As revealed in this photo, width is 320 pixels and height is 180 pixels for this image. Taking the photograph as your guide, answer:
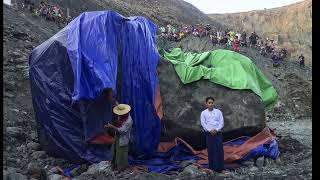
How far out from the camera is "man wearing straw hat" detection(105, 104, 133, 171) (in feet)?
19.8

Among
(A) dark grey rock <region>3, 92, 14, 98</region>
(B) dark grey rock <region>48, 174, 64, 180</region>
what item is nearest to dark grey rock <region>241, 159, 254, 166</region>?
(B) dark grey rock <region>48, 174, 64, 180</region>

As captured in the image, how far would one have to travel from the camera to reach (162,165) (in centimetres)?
648

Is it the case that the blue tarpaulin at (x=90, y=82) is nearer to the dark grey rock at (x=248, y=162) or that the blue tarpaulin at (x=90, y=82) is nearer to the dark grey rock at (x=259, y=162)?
the dark grey rock at (x=248, y=162)

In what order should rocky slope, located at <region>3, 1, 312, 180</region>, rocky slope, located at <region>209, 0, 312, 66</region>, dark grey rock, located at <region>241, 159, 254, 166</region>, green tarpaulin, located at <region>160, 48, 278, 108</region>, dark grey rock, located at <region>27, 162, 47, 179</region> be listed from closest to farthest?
dark grey rock, located at <region>27, 162, 47, 179</region>
rocky slope, located at <region>3, 1, 312, 180</region>
dark grey rock, located at <region>241, 159, 254, 166</region>
green tarpaulin, located at <region>160, 48, 278, 108</region>
rocky slope, located at <region>209, 0, 312, 66</region>

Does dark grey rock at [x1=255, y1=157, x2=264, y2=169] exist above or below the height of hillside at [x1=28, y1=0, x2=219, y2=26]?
below

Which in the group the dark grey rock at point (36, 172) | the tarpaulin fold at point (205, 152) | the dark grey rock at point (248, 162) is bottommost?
the dark grey rock at point (248, 162)

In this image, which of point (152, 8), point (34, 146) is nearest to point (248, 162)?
point (34, 146)

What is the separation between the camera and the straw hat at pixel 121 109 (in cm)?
614

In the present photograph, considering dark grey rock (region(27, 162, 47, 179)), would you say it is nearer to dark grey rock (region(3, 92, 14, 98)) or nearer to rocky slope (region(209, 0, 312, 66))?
dark grey rock (region(3, 92, 14, 98))

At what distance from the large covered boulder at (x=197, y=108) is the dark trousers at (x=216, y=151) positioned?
2.90ft

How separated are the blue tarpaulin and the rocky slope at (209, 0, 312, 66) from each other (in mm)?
36478

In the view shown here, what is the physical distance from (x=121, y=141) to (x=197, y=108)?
1.63 metres

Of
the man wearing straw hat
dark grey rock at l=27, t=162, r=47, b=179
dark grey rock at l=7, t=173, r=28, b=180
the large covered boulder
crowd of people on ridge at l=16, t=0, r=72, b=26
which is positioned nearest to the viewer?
dark grey rock at l=7, t=173, r=28, b=180

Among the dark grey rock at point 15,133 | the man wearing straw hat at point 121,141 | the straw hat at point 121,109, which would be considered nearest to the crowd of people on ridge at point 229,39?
the dark grey rock at point 15,133
